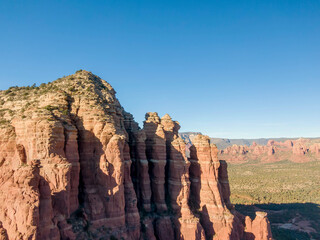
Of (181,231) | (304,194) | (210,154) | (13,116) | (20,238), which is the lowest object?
(304,194)

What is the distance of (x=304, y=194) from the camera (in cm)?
11844

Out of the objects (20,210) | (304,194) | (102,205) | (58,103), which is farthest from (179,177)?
(304,194)

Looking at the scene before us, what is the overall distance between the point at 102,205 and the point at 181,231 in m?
14.1

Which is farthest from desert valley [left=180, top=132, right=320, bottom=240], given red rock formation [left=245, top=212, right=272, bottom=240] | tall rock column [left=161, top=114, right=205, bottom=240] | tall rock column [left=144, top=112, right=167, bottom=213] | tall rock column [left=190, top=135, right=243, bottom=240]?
tall rock column [left=144, top=112, right=167, bottom=213]

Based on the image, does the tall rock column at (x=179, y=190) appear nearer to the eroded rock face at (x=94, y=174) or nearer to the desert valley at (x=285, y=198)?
the eroded rock face at (x=94, y=174)

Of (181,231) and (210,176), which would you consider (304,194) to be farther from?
(181,231)

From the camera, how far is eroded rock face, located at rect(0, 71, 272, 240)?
2389 centimetres

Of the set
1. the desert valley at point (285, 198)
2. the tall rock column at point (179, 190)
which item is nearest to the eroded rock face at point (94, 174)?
the tall rock column at point (179, 190)

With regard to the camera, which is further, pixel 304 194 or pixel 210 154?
pixel 304 194

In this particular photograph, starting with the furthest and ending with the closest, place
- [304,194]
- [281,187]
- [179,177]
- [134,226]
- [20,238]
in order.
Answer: [281,187] < [304,194] < [179,177] < [134,226] < [20,238]

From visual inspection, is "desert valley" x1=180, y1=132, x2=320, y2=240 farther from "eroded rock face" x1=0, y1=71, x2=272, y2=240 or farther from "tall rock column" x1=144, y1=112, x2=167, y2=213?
"tall rock column" x1=144, y1=112, x2=167, y2=213

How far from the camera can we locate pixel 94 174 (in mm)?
31812

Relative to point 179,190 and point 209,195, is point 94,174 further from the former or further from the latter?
point 209,195

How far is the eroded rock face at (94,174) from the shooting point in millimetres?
23892
